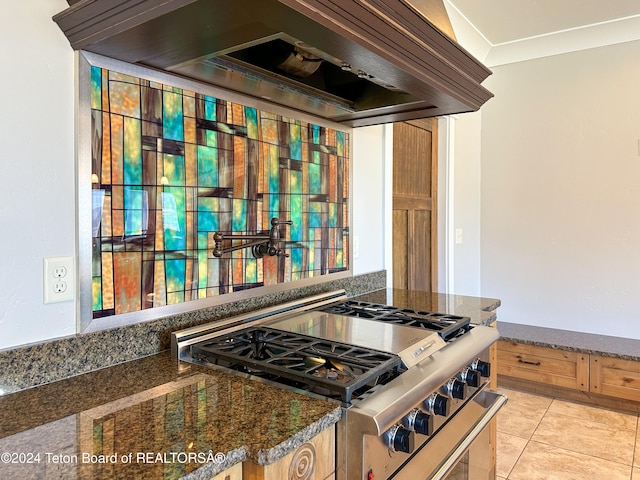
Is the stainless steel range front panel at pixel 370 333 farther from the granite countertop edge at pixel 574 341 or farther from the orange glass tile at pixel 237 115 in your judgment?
the granite countertop edge at pixel 574 341

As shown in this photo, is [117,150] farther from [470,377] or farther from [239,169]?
[470,377]

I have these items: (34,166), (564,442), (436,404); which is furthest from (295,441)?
(564,442)

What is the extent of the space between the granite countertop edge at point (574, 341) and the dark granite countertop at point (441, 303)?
1.23 meters

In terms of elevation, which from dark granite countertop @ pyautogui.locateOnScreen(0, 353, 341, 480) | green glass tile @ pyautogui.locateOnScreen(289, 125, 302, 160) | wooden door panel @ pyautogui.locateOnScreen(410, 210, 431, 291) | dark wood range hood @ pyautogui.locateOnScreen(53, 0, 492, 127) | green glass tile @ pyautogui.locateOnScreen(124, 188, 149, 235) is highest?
dark wood range hood @ pyautogui.locateOnScreen(53, 0, 492, 127)

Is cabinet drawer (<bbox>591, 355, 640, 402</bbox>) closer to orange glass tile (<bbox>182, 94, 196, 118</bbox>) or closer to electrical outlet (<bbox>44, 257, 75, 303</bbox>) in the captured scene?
orange glass tile (<bbox>182, 94, 196, 118</bbox>)

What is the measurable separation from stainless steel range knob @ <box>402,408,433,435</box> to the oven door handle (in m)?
0.22

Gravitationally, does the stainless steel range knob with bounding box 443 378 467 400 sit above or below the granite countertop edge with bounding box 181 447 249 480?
below

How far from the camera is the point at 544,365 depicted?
3.07 metres

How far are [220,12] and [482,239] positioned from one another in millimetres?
3275

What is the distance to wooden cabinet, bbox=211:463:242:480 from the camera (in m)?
0.77

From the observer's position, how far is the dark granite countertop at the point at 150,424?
2.38 ft

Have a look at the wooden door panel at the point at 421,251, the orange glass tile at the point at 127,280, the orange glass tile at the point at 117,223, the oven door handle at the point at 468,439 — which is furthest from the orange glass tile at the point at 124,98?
the wooden door panel at the point at 421,251

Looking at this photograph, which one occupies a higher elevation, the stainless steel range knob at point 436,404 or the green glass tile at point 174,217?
the green glass tile at point 174,217

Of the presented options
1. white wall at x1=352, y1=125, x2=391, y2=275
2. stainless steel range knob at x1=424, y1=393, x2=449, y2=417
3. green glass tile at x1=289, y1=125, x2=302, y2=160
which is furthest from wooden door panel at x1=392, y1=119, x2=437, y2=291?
stainless steel range knob at x1=424, y1=393, x2=449, y2=417
